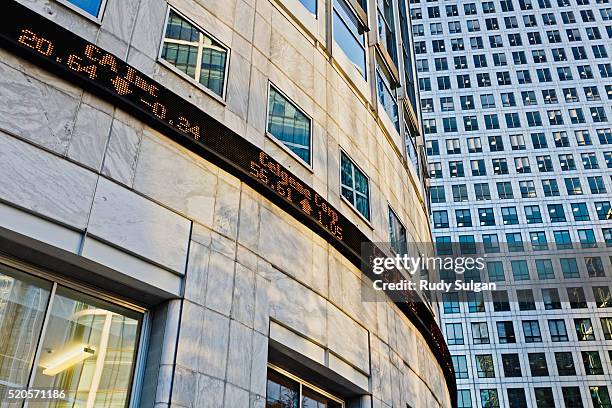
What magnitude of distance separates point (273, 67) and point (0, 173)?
709cm

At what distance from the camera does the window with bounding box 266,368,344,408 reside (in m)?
11.0

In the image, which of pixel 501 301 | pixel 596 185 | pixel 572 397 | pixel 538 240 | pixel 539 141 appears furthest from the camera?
pixel 539 141

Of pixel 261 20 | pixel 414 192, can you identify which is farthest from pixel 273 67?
pixel 414 192

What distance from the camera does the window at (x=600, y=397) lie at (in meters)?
53.7

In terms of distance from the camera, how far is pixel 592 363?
5588 cm

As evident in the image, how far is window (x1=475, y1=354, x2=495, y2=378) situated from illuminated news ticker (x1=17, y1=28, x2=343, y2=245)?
49.4 meters

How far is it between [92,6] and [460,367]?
177 ft

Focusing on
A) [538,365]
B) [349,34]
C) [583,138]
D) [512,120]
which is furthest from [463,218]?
[349,34]

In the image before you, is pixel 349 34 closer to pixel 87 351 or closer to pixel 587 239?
pixel 87 351

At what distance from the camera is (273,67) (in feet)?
43.8

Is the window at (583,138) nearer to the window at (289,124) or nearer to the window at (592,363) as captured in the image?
the window at (592,363)

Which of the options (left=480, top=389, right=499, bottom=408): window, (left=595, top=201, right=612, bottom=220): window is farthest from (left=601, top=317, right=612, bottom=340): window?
(left=480, top=389, right=499, bottom=408): window

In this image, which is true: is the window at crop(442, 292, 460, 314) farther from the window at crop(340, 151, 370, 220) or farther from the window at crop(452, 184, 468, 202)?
the window at crop(340, 151, 370, 220)

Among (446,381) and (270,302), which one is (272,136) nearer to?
(270,302)
